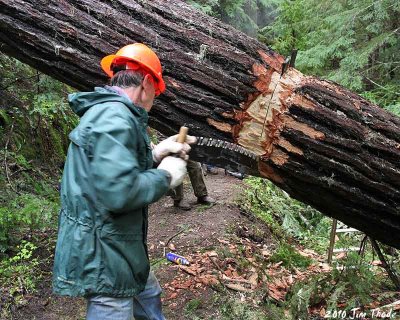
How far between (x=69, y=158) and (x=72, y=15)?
1399 mm

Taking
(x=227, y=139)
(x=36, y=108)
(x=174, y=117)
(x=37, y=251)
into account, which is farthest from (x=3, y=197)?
(x=227, y=139)

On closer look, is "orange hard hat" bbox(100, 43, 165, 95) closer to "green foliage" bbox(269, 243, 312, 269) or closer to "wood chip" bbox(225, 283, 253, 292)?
"wood chip" bbox(225, 283, 253, 292)

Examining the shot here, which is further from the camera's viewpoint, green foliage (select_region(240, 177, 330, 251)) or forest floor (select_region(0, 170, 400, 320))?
green foliage (select_region(240, 177, 330, 251))

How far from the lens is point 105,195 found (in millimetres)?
2008

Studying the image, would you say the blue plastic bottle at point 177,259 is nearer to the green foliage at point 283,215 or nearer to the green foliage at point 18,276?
the green foliage at point 18,276

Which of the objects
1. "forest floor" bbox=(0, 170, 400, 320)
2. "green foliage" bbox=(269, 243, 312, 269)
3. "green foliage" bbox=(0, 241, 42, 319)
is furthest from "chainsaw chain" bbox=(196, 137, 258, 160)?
"green foliage" bbox=(269, 243, 312, 269)

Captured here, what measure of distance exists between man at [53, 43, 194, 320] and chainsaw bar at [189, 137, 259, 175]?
65 centimetres

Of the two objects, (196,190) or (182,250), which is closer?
(182,250)

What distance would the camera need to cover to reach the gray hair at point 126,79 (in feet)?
7.73

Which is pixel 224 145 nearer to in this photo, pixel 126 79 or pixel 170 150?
pixel 170 150

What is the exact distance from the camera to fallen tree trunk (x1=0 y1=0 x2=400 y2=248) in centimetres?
298

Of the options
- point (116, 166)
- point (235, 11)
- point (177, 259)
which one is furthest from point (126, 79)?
point (235, 11)

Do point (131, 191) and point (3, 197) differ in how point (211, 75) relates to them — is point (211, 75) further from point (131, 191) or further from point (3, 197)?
point (3, 197)

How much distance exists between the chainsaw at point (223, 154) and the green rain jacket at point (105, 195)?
0.79 m
